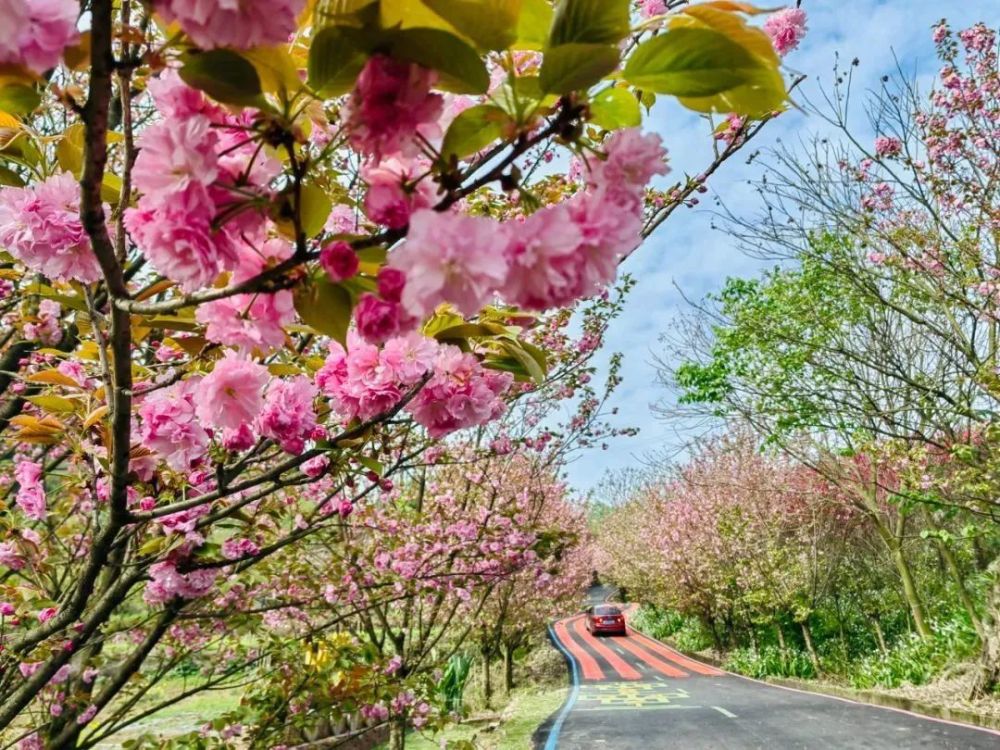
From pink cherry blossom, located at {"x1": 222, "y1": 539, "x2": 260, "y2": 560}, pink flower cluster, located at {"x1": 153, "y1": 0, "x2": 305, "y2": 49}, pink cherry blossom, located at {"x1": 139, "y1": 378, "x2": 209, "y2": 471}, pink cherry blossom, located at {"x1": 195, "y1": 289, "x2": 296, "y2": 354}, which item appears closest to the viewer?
pink flower cluster, located at {"x1": 153, "y1": 0, "x2": 305, "y2": 49}

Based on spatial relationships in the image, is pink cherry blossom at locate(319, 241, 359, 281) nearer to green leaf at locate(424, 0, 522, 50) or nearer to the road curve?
green leaf at locate(424, 0, 522, 50)

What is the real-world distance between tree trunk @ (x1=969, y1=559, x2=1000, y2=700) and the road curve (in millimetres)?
935

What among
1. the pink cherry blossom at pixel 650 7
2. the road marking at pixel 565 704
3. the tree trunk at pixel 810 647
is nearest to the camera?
the pink cherry blossom at pixel 650 7

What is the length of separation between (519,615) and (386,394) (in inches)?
568

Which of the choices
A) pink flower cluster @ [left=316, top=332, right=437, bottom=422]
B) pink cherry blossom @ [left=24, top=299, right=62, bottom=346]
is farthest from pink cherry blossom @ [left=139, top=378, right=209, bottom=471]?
pink cherry blossom @ [left=24, top=299, right=62, bottom=346]

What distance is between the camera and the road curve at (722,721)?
800 centimetres

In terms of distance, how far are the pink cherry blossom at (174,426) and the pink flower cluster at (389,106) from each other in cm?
87

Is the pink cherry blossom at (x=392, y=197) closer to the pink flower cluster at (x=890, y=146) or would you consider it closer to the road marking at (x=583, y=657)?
the pink flower cluster at (x=890, y=146)

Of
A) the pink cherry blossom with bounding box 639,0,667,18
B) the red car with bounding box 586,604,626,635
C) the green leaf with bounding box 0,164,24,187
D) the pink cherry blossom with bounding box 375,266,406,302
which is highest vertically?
the pink cherry blossom with bounding box 639,0,667,18

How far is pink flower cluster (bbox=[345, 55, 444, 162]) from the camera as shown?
0.64 metres

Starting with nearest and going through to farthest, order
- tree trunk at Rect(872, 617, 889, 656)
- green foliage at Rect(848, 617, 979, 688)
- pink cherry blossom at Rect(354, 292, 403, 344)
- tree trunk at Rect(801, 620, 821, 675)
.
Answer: pink cherry blossom at Rect(354, 292, 403, 344) → green foliage at Rect(848, 617, 979, 688) → tree trunk at Rect(872, 617, 889, 656) → tree trunk at Rect(801, 620, 821, 675)

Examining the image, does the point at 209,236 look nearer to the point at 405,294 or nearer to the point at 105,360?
the point at 405,294

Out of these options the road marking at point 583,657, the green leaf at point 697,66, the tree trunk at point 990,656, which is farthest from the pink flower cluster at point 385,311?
the road marking at point 583,657

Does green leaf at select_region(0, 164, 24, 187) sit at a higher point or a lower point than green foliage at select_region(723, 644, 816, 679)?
higher
